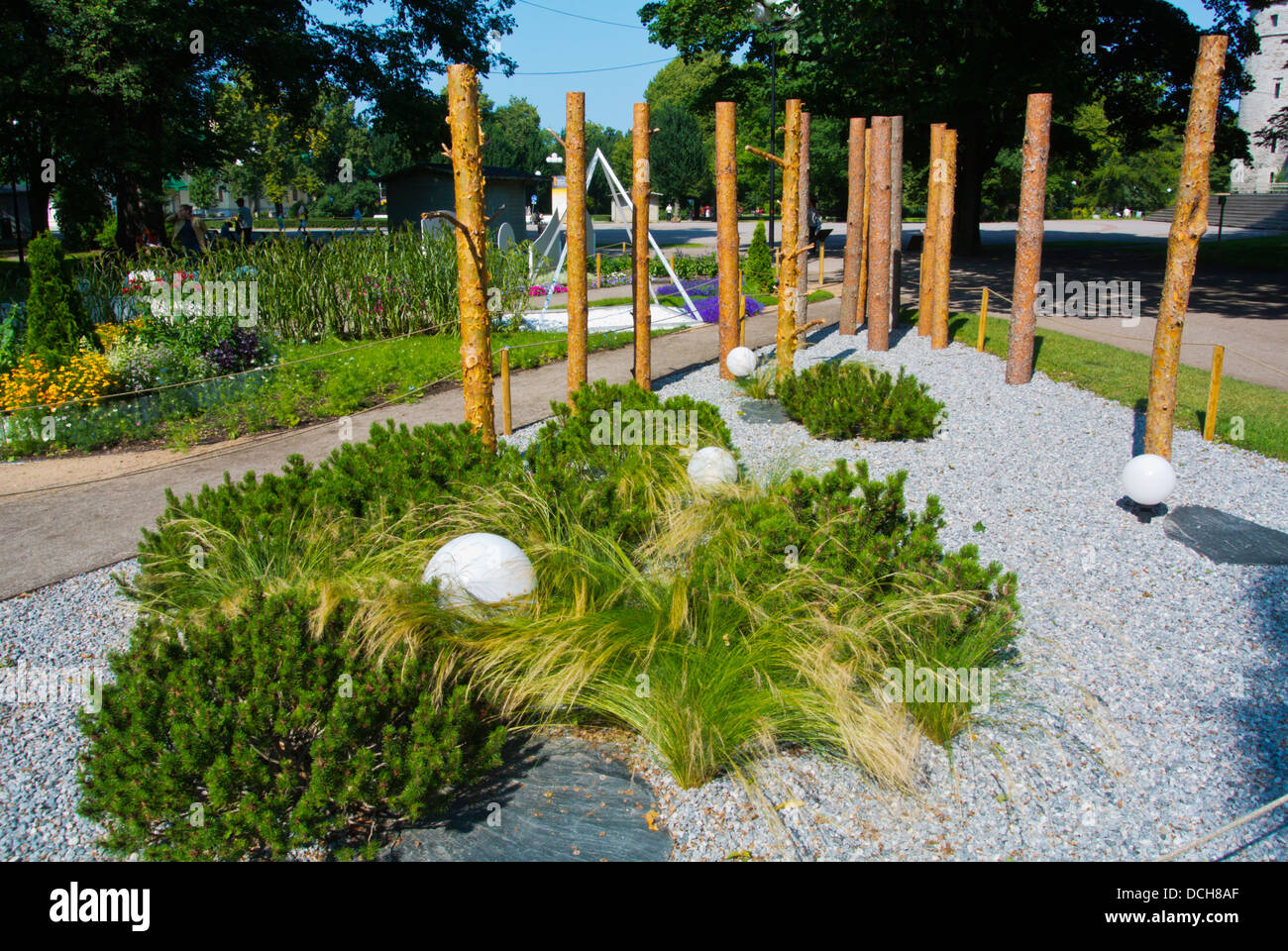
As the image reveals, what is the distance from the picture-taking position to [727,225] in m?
10.1

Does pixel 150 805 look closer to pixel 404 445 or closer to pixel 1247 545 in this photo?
pixel 404 445

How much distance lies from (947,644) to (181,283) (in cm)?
1034

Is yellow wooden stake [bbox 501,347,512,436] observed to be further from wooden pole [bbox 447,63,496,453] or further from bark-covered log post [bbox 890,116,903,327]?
bark-covered log post [bbox 890,116,903,327]

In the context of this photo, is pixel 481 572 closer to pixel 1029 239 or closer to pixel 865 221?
pixel 1029 239

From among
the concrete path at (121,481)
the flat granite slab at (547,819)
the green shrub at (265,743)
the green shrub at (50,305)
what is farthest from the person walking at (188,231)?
the flat granite slab at (547,819)

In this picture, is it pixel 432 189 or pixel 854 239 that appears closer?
pixel 854 239

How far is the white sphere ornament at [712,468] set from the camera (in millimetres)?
6152

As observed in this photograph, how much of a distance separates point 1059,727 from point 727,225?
7194mm

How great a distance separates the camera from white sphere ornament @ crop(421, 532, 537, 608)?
4359 millimetres

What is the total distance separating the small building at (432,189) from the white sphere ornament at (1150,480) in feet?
76.4

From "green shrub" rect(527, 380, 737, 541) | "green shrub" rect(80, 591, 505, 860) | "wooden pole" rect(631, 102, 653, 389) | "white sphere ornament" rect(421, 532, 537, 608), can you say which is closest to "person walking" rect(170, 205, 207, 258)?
"wooden pole" rect(631, 102, 653, 389)

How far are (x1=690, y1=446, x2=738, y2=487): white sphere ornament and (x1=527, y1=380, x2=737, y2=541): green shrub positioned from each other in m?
0.10

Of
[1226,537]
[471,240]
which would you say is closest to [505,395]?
[471,240]

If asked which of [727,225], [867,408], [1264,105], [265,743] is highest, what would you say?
[1264,105]
